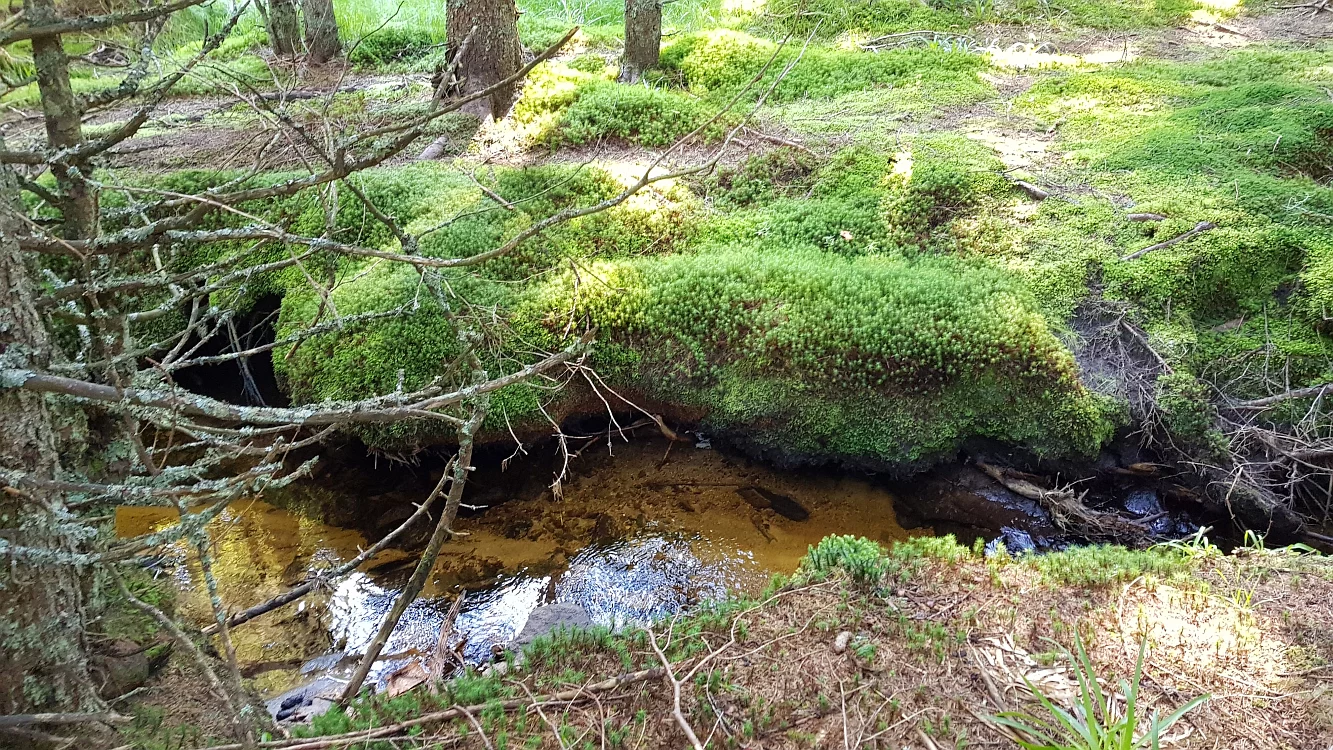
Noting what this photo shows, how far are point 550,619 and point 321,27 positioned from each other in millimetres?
7936

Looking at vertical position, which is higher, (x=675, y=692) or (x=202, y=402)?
(x=202, y=402)

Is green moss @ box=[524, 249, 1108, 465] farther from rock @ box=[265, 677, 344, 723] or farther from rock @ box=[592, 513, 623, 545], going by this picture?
rock @ box=[265, 677, 344, 723]

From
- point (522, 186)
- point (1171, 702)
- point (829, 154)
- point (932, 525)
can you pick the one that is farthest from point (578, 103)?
point (1171, 702)

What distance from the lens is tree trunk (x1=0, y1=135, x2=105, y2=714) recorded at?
2.16 meters

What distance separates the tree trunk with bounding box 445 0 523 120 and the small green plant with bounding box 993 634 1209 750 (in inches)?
244

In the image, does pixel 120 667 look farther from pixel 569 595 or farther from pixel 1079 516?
pixel 1079 516

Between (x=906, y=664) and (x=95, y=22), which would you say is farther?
(x=906, y=664)

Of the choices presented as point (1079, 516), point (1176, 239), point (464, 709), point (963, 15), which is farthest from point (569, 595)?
point (963, 15)

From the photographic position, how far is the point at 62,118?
2.47 m

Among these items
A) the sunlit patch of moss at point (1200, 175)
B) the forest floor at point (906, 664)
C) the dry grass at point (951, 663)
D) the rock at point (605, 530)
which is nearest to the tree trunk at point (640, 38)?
the sunlit patch of moss at point (1200, 175)

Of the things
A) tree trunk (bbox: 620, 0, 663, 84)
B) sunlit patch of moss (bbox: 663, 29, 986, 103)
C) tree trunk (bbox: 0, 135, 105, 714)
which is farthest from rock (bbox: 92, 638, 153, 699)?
sunlit patch of moss (bbox: 663, 29, 986, 103)

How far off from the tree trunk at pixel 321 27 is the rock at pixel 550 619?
7.61 meters

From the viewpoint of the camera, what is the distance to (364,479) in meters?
5.54

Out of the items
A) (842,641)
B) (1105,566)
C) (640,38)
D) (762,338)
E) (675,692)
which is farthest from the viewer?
(640,38)
